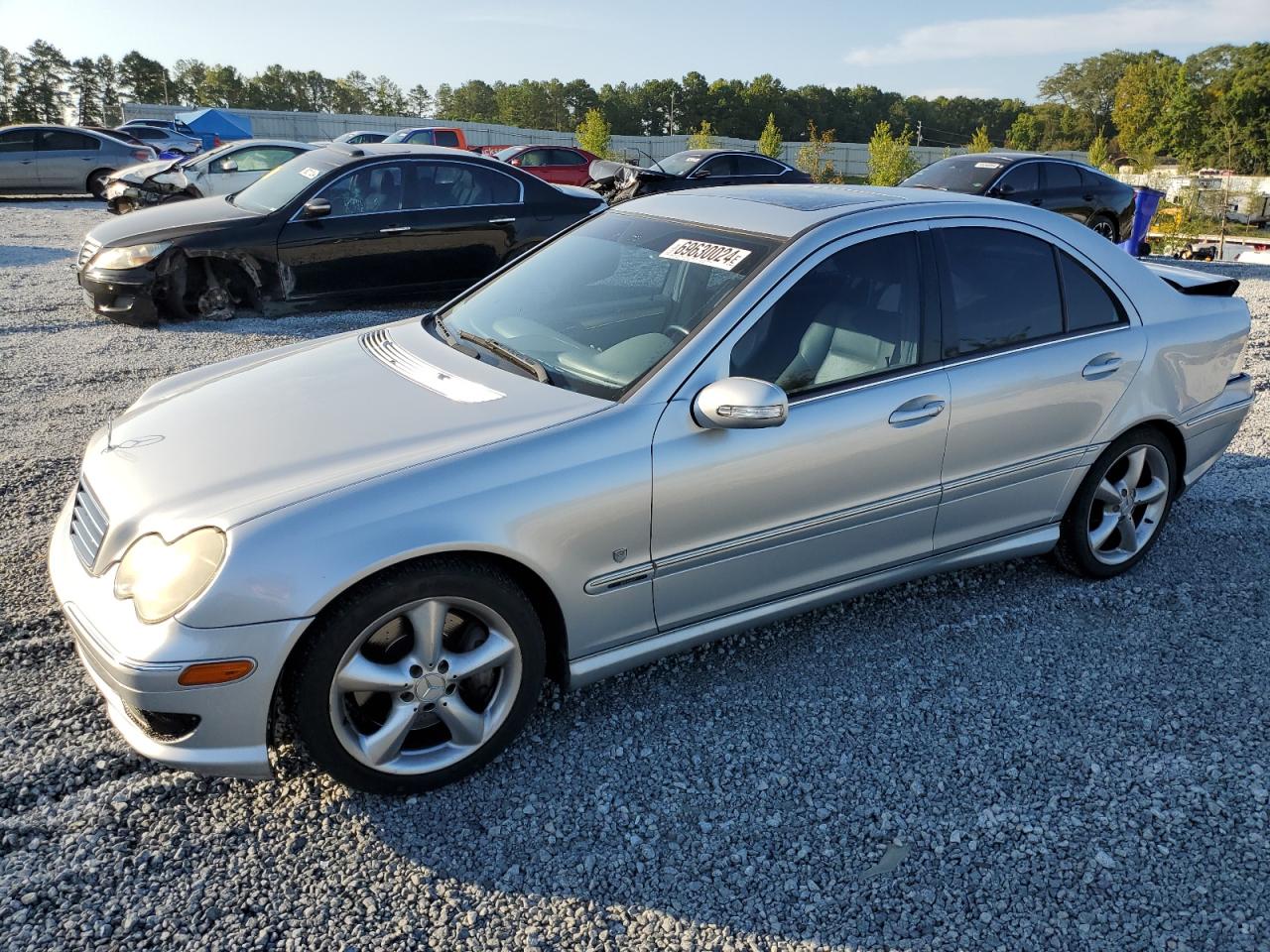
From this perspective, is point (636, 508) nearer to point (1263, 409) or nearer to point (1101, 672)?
point (1101, 672)

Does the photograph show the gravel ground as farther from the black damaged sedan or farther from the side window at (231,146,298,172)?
the side window at (231,146,298,172)

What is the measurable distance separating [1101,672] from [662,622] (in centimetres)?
163

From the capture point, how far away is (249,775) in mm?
2473

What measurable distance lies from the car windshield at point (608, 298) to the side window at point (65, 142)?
19365mm

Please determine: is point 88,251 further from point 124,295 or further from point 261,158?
point 261,158

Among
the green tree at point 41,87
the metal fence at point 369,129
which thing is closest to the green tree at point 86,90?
the green tree at point 41,87

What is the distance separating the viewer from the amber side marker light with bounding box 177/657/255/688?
231 centimetres

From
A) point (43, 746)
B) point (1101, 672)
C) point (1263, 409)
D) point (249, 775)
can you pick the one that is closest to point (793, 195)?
point (1101, 672)

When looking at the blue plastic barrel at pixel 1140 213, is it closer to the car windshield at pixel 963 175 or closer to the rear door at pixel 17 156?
the car windshield at pixel 963 175

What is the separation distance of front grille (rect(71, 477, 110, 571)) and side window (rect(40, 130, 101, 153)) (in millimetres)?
19840

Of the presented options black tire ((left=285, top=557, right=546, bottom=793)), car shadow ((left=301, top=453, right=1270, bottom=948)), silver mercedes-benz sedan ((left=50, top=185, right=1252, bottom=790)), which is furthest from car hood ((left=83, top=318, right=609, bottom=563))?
car shadow ((left=301, top=453, right=1270, bottom=948))

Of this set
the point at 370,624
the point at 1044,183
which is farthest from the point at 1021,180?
the point at 370,624

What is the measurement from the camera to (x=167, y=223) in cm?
802

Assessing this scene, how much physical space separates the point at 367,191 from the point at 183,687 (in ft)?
22.7
